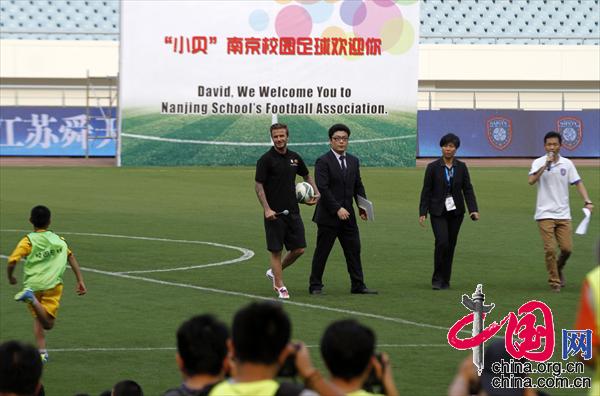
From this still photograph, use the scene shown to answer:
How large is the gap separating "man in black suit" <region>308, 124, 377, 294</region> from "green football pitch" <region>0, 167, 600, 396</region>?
1.19 ft

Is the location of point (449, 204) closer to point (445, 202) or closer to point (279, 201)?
point (445, 202)

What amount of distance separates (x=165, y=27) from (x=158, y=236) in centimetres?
1911

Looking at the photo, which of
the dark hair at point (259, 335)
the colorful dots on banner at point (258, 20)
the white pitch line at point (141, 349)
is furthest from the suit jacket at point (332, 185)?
the colorful dots on banner at point (258, 20)

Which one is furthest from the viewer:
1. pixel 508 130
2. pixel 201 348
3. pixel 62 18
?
pixel 62 18

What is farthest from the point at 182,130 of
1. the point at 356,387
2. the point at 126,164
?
the point at 356,387

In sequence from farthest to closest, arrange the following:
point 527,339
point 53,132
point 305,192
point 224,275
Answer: point 53,132 → point 224,275 → point 305,192 → point 527,339

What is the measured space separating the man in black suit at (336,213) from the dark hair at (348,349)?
1100cm

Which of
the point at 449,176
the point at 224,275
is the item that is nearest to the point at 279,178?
the point at 449,176

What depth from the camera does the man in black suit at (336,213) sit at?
16.4m

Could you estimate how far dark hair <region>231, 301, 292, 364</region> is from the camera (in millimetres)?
5168

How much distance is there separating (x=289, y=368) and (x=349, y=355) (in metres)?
0.24

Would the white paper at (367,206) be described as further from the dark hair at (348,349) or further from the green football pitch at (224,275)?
the dark hair at (348,349)

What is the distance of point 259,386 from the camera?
16.9ft

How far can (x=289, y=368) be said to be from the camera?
17.3ft
